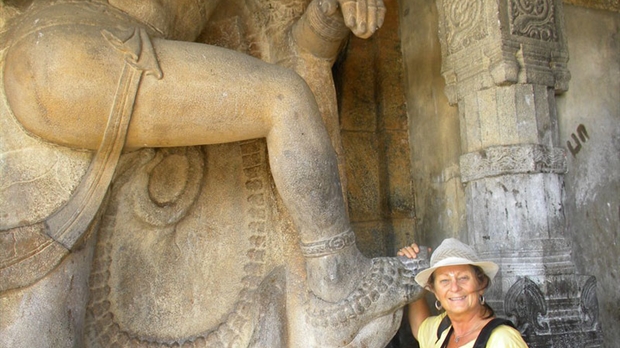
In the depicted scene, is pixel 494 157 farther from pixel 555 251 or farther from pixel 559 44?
pixel 559 44

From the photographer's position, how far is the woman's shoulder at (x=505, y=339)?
1.94 metres

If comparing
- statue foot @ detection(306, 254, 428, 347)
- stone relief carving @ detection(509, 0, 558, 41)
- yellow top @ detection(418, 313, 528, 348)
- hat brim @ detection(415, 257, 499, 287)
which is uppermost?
stone relief carving @ detection(509, 0, 558, 41)

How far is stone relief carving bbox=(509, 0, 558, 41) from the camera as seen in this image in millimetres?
2865

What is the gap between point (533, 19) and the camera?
2936 mm

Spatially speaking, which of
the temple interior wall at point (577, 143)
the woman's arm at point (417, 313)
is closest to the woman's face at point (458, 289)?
the woman's arm at point (417, 313)

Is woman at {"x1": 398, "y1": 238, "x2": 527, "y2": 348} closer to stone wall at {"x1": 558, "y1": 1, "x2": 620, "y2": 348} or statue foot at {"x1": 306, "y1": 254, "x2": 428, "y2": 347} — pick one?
statue foot at {"x1": 306, "y1": 254, "x2": 428, "y2": 347}

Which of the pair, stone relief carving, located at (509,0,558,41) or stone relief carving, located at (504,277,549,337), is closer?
Answer: stone relief carving, located at (504,277,549,337)

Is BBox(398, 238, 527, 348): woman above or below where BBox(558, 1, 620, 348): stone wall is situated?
below

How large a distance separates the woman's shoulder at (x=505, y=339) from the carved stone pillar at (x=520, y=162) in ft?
2.07

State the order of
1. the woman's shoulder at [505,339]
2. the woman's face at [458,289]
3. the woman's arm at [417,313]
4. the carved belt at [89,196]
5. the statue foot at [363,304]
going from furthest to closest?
the woman's arm at [417,313] < the statue foot at [363,304] < the woman's face at [458,289] < the carved belt at [89,196] < the woman's shoulder at [505,339]

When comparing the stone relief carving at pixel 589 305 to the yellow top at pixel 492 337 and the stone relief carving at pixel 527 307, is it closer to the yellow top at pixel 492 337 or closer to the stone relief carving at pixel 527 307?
the stone relief carving at pixel 527 307

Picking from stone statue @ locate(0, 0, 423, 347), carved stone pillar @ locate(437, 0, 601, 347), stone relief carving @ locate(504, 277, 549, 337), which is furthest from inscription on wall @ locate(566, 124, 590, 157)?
stone statue @ locate(0, 0, 423, 347)

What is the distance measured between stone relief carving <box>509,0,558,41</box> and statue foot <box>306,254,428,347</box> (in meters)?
1.34

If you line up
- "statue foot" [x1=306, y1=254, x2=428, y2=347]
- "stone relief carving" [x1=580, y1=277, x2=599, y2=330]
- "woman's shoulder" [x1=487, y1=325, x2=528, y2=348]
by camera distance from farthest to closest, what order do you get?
"stone relief carving" [x1=580, y1=277, x2=599, y2=330], "statue foot" [x1=306, y1=254, x2=428, y2=347], "woman's shoulder" [x1=487, y1=325, x2=528, y2=348]
